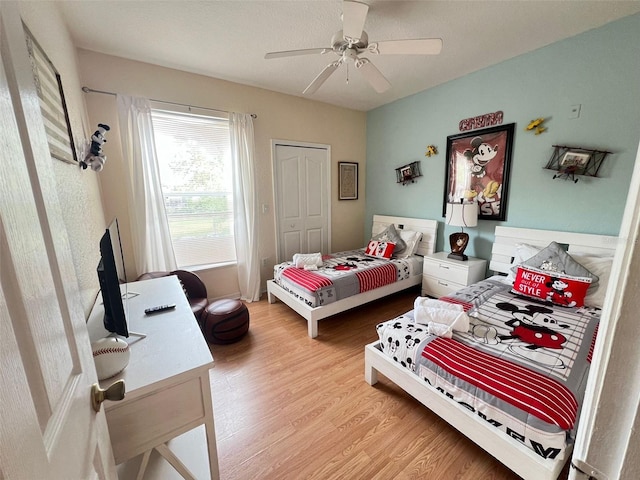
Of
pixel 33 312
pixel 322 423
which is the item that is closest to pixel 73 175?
pixel 33 312

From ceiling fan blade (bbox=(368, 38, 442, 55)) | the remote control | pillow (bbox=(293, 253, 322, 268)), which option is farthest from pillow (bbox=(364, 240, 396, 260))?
the remote control

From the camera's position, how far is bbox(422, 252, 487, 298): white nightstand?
2.87 meters

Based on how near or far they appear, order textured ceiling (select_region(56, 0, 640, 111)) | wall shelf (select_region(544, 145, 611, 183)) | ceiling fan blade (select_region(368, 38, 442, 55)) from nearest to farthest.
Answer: ceiling fan blade (select_region(368, 38, 442, 55)) → textured ceiling (select_region(56, 0, 640, 111)) → wall shelf (select_region(544, 145, 611, 183))

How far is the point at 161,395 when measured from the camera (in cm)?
103

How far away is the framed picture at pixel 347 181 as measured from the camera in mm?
4176

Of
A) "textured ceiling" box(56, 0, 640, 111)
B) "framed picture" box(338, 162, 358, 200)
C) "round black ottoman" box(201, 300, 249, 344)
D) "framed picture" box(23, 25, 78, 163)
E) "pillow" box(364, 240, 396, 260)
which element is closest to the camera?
"framed picture" box(23, 25, 78, 163)

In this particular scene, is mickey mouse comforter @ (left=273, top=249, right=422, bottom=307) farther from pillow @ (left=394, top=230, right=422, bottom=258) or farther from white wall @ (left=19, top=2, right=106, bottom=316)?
white wall @ (left=19, top=2, right=106, bottom=316)

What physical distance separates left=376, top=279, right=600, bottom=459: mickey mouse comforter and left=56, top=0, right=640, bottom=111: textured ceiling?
86.8 inches

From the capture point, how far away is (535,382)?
1.27 meters

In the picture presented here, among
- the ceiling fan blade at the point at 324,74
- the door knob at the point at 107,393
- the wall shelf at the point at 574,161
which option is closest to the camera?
the door knob at the point at 107,393

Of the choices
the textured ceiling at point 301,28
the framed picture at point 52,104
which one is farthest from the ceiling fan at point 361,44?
the framed picture at point 52,104

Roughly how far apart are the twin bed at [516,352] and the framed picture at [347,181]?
79.9 inches

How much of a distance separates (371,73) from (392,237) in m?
2.14

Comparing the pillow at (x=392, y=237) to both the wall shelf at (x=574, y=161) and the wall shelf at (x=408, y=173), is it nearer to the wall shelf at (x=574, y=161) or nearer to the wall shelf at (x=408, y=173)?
the wall shelf at (x=408, y=173)
